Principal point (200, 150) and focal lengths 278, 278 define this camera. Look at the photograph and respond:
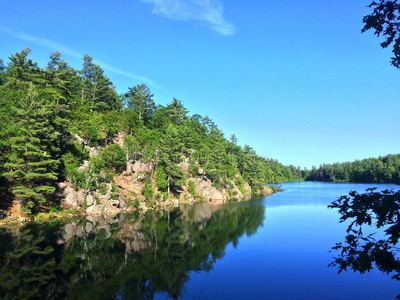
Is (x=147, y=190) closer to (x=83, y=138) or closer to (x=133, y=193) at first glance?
(x=133, y=193)

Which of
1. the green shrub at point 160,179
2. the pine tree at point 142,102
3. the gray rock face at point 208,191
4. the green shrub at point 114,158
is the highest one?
the pine tree at point 142,102

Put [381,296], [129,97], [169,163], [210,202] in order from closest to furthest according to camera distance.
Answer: [381,296]
[169,163]
[210,202]
[129,97]

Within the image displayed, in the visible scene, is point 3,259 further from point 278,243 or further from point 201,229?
point 278,243

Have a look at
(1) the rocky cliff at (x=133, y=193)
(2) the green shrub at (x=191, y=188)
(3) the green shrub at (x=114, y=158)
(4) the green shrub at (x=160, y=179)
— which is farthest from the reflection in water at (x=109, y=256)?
(2) the green shrub at (x=191, y=188)

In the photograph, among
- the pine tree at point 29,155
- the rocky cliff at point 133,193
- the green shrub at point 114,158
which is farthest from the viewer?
the green shrub at point 114,158

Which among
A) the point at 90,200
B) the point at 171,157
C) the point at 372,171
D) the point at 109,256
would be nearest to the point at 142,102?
the point at 171,157

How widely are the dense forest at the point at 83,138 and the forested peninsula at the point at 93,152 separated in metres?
0.17

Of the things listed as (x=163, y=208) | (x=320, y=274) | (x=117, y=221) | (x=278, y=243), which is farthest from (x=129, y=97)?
(x=320, y=274)

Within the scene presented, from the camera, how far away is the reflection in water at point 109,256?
18328mm

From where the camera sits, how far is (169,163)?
61.4m

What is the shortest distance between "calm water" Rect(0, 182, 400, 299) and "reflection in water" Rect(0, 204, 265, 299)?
7 cm

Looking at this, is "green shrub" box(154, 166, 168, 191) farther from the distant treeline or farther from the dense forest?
the distant treeline

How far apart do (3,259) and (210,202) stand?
52.1m

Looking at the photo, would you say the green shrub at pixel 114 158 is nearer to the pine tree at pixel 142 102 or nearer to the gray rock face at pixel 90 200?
the gray rock face at pixel 90 200
